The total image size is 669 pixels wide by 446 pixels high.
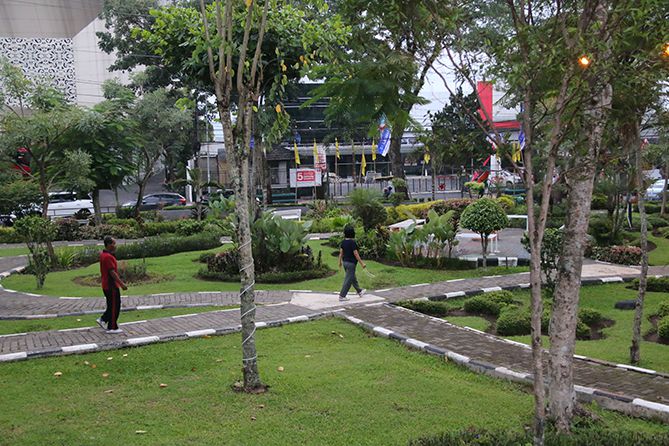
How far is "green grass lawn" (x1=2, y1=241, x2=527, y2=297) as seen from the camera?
14023mm

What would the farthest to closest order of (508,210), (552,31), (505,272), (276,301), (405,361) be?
1. (508,210)
2. (505,272)
3. (276,301)
4. (405,361)
5. (552,31)

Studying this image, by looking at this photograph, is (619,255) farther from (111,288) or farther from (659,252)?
(111,288)

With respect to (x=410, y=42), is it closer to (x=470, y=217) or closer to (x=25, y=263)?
(x=470, y=217)

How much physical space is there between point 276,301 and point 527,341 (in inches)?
200

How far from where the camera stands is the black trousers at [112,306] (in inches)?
377

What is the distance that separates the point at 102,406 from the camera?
645cm

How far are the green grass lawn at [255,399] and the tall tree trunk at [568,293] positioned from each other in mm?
488

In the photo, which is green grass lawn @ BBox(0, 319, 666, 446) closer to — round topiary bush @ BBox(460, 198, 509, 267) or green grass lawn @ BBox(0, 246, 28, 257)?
round topiary bush @ BBox(460, 198, 509, 267)

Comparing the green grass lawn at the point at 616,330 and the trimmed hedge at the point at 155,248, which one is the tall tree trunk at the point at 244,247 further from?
the trimmed hedge at the point at 155,248

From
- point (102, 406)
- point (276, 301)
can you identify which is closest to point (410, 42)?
point (102, 406)

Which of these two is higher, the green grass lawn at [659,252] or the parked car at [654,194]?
the parked car at [654,194]

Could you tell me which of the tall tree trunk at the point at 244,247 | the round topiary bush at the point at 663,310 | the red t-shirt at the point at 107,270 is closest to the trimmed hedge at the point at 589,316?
the round topiary bush at the point at 663,310

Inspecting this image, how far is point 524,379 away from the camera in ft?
23.7

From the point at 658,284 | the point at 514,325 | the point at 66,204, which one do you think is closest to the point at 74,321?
the point at 514,325
